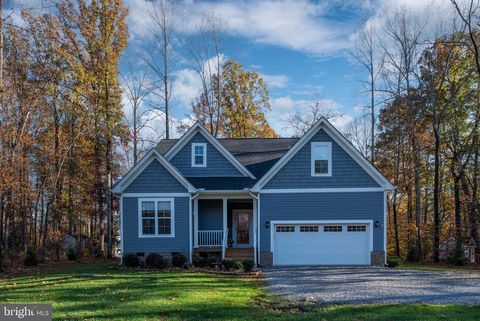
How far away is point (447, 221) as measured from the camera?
31.8 metres

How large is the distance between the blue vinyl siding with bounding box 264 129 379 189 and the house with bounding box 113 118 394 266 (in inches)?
1.7

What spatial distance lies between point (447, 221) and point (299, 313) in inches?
1094

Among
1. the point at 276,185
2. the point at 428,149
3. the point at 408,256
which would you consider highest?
the point at 428,149

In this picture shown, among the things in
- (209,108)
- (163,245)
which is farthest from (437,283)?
(209,108)

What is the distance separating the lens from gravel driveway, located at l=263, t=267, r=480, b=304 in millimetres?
10109

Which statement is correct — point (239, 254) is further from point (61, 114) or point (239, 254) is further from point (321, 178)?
point (61, 114)

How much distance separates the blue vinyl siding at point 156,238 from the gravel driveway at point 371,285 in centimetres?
426

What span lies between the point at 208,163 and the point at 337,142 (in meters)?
6.25

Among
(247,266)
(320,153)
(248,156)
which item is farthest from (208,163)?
(247,266)

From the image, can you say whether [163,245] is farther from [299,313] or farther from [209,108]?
[209,108]

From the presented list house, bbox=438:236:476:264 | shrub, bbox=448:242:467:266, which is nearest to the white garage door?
shrub, bbox=448:242:467:266

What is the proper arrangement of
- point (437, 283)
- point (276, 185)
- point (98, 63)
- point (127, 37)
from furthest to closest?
point (127, 37) < point (98, 63) < point (276, 185) < point (437, 283)

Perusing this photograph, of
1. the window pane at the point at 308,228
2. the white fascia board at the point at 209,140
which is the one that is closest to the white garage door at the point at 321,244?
the window pane at the point at 308,228

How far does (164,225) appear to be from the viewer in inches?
734
